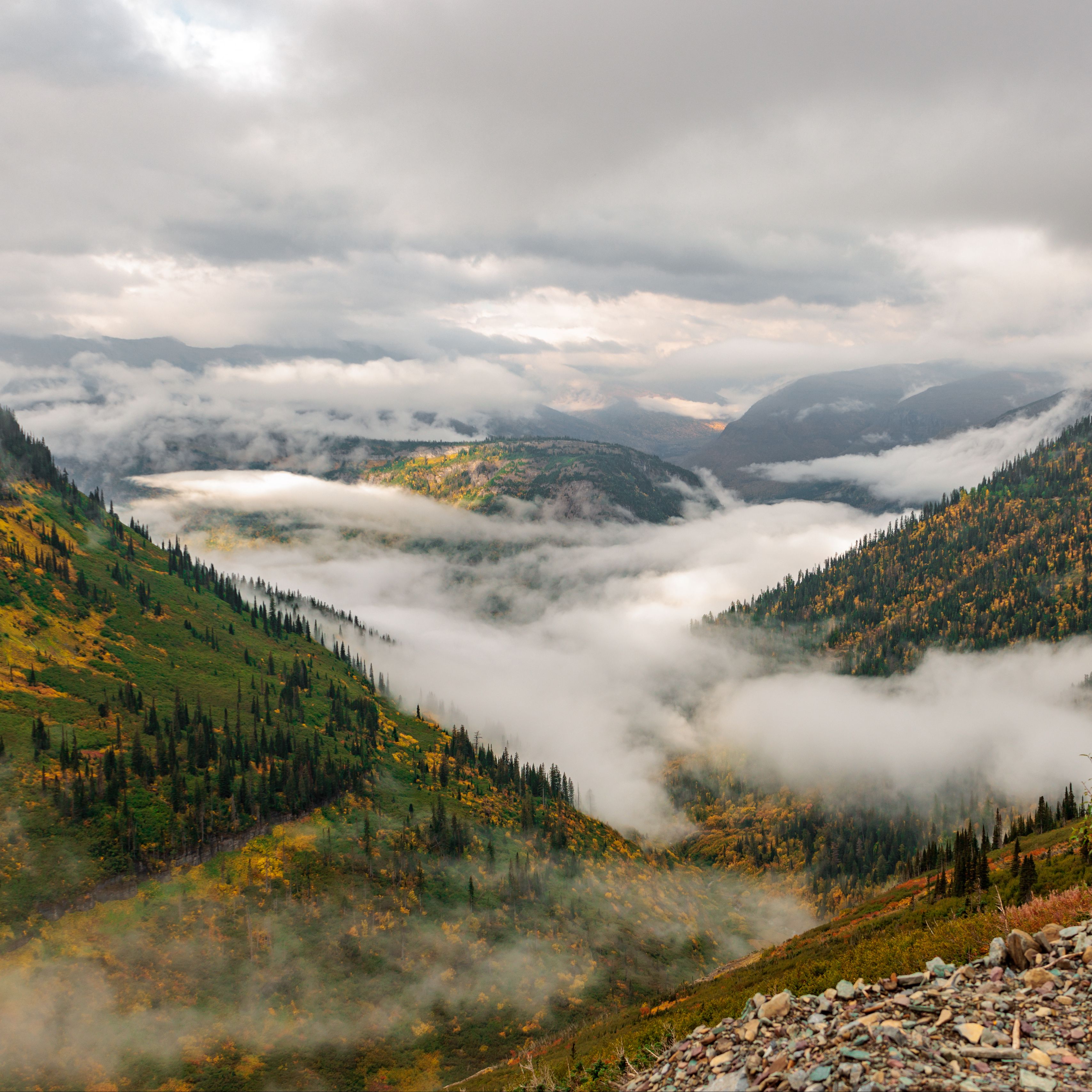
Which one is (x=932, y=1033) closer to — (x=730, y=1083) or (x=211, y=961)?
(x=730, y=1083)

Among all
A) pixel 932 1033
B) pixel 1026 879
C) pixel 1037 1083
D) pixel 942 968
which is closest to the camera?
pixel 1037 1083

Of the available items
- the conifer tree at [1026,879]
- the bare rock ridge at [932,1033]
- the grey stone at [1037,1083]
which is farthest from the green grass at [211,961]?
the grey stone at [1037,1083]

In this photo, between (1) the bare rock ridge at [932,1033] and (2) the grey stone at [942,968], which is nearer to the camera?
(1) the bare rock ridge at [932,1033]

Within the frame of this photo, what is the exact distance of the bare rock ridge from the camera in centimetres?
1817

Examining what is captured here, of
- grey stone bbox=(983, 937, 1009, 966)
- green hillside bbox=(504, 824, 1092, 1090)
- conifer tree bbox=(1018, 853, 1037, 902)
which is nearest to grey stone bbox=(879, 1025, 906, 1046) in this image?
green hillside bbox=(504, 824, 1092, 1090)

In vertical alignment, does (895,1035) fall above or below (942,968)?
above

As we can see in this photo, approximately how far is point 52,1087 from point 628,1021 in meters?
110

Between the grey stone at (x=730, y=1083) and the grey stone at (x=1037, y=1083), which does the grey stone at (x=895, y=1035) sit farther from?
the grey stone at (x=730, y=1083)

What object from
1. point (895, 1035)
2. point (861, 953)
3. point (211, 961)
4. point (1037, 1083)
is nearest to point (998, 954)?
point (895, 1035)

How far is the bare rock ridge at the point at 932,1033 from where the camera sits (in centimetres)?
1817

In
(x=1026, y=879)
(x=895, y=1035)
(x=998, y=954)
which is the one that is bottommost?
(x=1026, y=879)

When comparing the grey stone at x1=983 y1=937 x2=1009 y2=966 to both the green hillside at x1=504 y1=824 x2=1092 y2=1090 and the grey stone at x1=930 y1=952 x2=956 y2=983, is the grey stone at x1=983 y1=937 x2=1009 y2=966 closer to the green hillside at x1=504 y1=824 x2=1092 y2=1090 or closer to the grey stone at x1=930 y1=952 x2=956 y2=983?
the grey stone at x1=930 y1=952 x2=956 y2=983

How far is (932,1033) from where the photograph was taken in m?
20.2

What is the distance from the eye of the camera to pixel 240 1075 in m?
133
